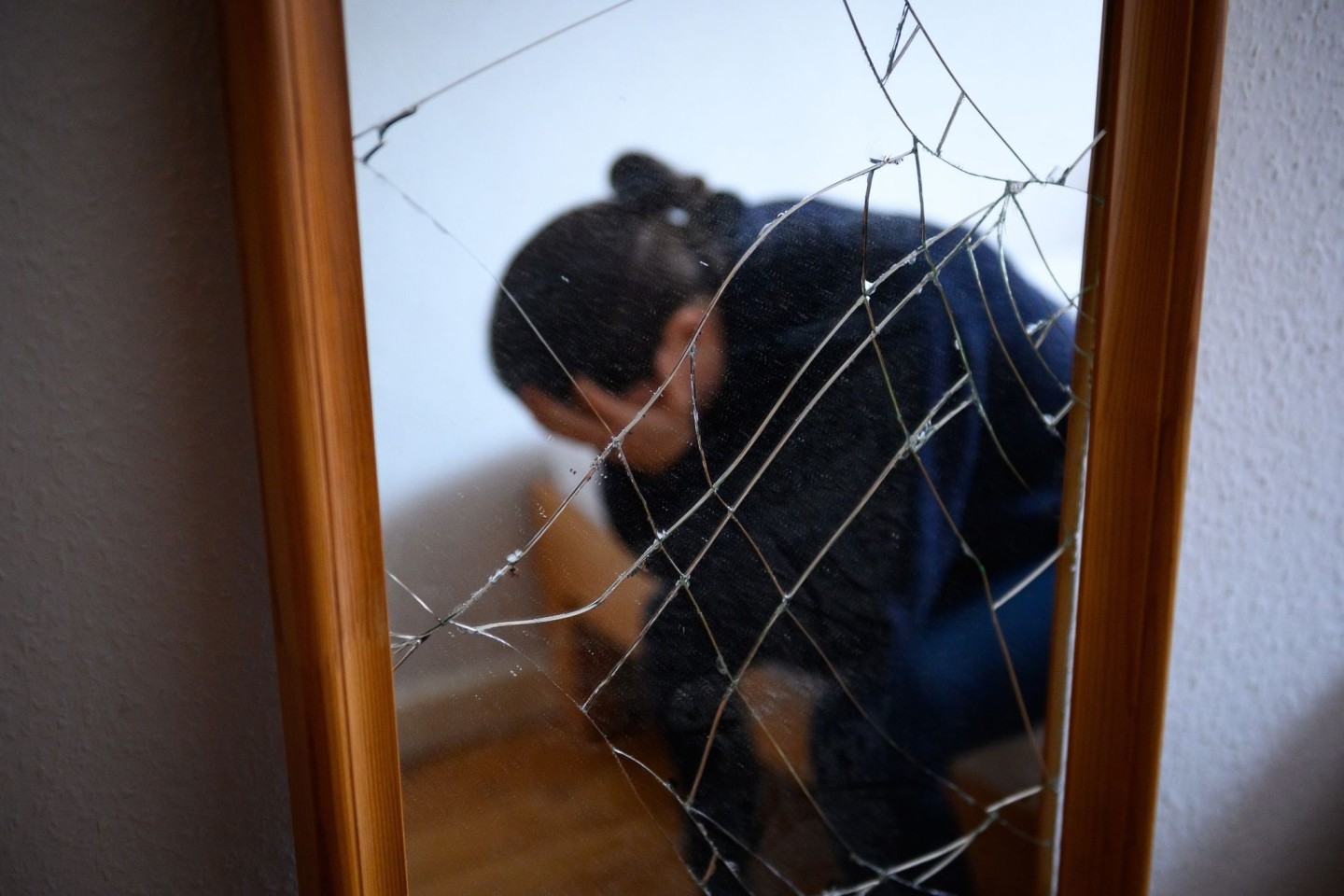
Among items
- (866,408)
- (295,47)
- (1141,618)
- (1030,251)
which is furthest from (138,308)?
(1141,618)

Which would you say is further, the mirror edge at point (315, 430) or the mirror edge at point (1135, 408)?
the mirror edge at point (1135, 408)

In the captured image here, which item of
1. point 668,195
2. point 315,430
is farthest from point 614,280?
point 315,430

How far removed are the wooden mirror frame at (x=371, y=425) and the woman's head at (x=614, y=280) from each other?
0.08 metres

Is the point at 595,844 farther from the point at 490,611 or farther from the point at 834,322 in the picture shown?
the point at 834,322

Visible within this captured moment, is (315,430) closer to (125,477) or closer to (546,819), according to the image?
(125,477)

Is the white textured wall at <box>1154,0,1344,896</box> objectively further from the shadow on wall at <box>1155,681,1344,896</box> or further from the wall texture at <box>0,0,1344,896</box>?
the wall texture at <box>0,0,1344,896</box>

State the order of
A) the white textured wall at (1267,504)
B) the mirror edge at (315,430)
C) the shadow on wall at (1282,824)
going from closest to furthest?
the mirror edge at (315,430) < the white textured wall at (1267,504) < the shadow on wall at (1282,824)

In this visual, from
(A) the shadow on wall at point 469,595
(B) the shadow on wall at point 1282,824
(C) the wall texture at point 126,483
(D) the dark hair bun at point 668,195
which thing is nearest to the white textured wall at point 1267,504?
(B) the shadow on wall at point 1282,824

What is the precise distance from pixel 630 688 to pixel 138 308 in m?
0.32

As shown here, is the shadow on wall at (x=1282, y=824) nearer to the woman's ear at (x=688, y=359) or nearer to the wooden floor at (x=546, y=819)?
the wooden floor at (x=546, y=819)

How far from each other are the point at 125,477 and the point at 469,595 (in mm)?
173

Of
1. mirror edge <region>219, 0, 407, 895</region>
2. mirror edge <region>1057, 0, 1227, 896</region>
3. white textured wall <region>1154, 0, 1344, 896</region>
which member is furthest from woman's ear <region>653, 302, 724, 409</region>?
white textured wall <region>1154, 0, 1344, 896</region>

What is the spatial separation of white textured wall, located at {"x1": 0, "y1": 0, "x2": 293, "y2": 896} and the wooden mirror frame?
0.04 m

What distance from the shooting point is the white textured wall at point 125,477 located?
38 cm
